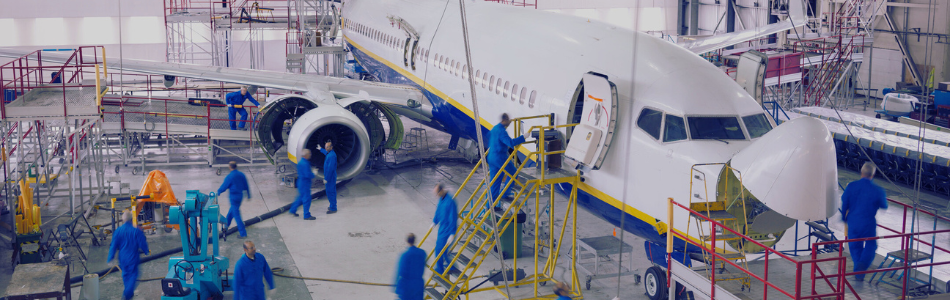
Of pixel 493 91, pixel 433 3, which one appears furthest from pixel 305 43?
pixel 493 91

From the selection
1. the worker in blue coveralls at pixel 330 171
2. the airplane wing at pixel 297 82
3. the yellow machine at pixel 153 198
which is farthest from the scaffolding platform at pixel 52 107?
the worker in blue coveralls at pixel 330 171

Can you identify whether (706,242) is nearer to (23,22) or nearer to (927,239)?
(927,239)

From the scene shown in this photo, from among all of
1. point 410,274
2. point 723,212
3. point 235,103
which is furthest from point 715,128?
point 235,103

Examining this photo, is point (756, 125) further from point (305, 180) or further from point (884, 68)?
point (884, 68)

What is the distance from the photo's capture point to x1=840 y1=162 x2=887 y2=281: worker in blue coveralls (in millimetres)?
9508

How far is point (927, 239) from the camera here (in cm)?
1375

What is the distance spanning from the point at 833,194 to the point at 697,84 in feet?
7.65

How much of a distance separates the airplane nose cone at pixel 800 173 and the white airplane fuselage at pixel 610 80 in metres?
0.13

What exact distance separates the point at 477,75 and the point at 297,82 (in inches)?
214

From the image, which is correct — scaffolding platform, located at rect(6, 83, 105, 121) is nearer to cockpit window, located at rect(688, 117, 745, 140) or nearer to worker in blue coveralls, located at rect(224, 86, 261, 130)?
worker in blue coveralls, located at rect(224, 86, 261, 130)

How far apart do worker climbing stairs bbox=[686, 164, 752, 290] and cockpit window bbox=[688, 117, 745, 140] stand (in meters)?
0.50

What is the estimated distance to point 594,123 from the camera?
33.6 ft

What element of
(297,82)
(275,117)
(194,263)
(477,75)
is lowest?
(194,263)

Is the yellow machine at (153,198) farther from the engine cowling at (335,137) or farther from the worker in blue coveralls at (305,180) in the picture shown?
the engine cowling at (335,137)
